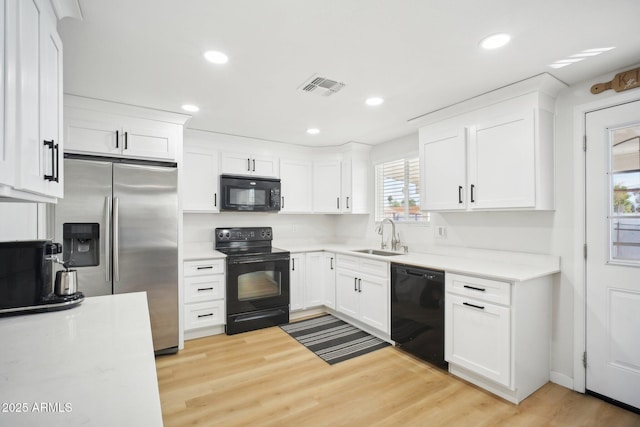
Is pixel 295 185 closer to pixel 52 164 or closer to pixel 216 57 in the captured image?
pixel 216 57

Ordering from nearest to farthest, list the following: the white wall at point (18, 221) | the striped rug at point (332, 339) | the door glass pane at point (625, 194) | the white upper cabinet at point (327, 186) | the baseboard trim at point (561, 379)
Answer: the white wall at point (18, 221) → the door glass pane at point (625, 194) → the baseboard trim at point (561, 379) → the striped rug at point (332, 339) → the white upper cabinet at point (327, 186)

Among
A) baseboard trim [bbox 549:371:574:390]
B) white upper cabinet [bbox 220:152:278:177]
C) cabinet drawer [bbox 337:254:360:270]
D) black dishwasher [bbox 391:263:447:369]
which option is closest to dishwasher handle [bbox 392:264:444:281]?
black dishwasher [bbox 391:263:447:369]

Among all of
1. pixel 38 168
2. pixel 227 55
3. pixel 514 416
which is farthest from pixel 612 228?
pixel 38 168

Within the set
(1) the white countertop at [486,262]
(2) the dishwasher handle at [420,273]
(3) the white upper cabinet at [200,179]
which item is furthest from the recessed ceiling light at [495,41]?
(3) the white upper cabinet at [200,179]

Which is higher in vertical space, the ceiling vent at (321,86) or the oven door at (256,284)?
the ceiling vent at (321,86)

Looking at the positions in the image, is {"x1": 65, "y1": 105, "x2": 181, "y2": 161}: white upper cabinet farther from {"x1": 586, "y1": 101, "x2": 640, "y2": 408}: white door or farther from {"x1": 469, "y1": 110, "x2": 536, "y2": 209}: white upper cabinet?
{"x1": 586, "y1": 101, "x2": 640, "y2": 408}: white door

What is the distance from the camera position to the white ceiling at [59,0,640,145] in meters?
1.54

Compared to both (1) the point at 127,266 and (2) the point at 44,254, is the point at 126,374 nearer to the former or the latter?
(2) the point at 44,254

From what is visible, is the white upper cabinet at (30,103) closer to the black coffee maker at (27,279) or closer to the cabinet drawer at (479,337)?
the black coffee maker at (27,279)

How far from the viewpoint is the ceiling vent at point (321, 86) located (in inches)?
91.1

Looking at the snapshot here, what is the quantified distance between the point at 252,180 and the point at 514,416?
3391mm

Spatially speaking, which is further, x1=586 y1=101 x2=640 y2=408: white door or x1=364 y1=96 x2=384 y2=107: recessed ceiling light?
x1=364 y1=96 x2=384 y2=107: recessed ceiling light

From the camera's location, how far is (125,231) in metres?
2.79

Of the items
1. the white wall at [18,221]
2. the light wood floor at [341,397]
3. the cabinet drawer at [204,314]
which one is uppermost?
the white wall at [18,221]
